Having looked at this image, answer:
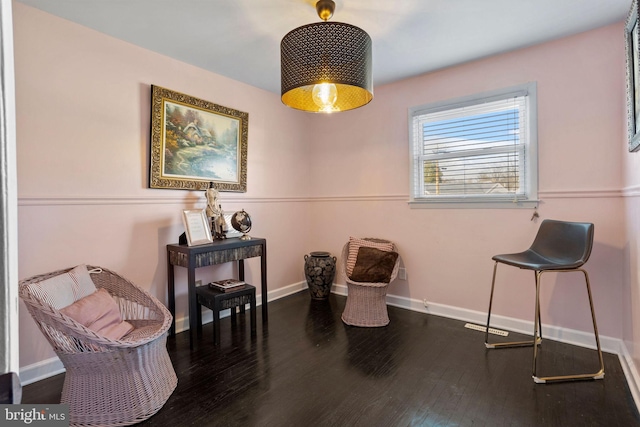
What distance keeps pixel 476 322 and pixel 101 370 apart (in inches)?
111

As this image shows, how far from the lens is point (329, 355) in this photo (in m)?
2.32

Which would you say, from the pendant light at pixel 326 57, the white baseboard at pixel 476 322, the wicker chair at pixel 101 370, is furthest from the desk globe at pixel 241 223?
the pendant light at pixel 326 57

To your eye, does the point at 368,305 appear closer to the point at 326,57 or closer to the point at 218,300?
the point at 218,300

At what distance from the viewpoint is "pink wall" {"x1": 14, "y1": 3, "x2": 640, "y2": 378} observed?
2.06 metres

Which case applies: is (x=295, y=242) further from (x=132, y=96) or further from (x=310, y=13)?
(x=310, y=13)

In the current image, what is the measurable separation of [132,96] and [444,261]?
3.05 metres

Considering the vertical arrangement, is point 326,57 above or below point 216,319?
above

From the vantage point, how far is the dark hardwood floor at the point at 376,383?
1.66m

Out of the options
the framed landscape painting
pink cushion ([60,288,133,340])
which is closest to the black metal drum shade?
the framed landscape painting

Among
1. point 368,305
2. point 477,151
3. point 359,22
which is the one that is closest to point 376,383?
point 368,305

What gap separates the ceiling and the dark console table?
1.59 metres

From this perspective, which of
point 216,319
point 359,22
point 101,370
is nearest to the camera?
point 101,370

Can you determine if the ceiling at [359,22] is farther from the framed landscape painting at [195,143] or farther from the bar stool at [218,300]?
the bar stool at [218,300]

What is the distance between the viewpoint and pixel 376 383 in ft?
6.42
